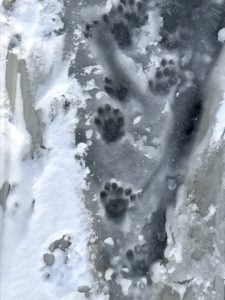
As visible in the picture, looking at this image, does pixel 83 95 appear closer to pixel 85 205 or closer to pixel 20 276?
pixel 85 205

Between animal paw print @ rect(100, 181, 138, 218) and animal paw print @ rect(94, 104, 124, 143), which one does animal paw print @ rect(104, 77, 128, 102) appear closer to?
animal paw print @ rect(94, 104, 124, 143)

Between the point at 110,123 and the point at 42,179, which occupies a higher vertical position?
the point at 110,123

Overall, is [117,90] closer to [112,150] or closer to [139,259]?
[112,150]

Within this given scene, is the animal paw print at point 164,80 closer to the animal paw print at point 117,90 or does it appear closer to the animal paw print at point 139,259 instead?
the animal paw print at point 117,90

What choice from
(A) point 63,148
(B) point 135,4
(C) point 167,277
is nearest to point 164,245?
(C) point 167,277

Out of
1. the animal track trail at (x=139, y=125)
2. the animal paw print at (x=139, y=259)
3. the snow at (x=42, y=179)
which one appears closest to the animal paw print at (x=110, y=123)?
the animal track trail at (x=139, y=125)

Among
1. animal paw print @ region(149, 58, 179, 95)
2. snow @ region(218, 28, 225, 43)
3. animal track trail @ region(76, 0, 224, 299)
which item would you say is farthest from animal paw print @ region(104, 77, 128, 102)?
snow @ region(218, 28, 225, 43)

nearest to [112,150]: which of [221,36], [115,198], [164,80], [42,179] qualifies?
[115,198]
